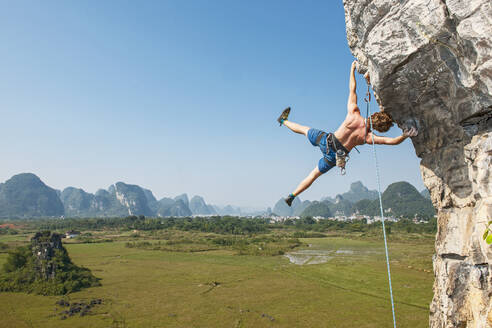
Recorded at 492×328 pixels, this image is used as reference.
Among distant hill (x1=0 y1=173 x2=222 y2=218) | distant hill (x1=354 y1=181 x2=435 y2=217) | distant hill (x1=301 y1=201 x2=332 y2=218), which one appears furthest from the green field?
distant hill (x1=0 y1=173 x2=222 y2=218)

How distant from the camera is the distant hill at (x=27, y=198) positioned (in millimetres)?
143500

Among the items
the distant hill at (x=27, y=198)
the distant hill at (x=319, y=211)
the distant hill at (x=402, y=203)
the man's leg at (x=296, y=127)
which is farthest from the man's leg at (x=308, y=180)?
the distant hill at (x=27, y=198)

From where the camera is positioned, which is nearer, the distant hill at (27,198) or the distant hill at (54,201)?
the distant hill at (27,198)

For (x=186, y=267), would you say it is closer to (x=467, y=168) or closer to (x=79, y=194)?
(x=467, y=168)

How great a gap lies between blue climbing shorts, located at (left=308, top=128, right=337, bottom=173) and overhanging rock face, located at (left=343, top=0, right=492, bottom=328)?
0.81 meters

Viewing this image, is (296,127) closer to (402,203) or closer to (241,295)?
(241,295)

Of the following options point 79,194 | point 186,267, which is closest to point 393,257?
point 186,267

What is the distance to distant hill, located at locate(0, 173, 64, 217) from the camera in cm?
14350

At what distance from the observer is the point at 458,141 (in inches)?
112

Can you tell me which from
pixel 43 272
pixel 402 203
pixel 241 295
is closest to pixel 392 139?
pixel 241 295

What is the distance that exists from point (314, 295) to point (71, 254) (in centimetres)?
2774

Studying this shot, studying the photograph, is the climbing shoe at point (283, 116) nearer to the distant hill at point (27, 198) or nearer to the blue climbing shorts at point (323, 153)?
the blue climbing shorts at point (323, 153)

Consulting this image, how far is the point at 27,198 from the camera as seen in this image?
148 meters

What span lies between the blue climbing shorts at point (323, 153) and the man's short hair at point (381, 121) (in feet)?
1.84
